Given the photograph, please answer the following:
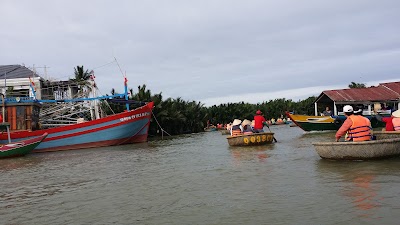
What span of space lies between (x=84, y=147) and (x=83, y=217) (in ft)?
61.9

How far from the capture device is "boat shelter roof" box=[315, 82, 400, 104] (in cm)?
3138

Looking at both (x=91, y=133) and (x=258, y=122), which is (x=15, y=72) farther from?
(x=258, y=122)

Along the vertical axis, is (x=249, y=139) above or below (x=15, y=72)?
below

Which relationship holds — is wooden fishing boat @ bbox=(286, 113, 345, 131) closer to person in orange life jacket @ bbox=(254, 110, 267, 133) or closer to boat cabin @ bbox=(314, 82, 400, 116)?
boat cabin @ bbox=(314, 82, 400, 116)

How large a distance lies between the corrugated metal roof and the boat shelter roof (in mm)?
24007

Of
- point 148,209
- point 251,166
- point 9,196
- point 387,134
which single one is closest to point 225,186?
point 148,209

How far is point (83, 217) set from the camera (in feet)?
21.8

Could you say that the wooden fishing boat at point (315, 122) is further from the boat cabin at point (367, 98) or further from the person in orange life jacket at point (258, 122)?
the person in orange life jacket at point (258, 122)

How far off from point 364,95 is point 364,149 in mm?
24218

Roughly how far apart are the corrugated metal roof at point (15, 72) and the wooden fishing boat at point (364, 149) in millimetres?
27903

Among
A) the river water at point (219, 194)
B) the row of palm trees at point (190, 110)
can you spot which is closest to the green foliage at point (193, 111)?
the row of palm trees at point (190, 110)

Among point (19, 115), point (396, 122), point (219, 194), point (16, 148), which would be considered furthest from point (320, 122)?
point (219, 194)

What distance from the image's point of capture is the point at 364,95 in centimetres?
3231

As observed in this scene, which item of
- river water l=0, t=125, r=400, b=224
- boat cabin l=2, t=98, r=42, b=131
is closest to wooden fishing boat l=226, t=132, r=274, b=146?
river water l=0, t=125, r=400, b=224
